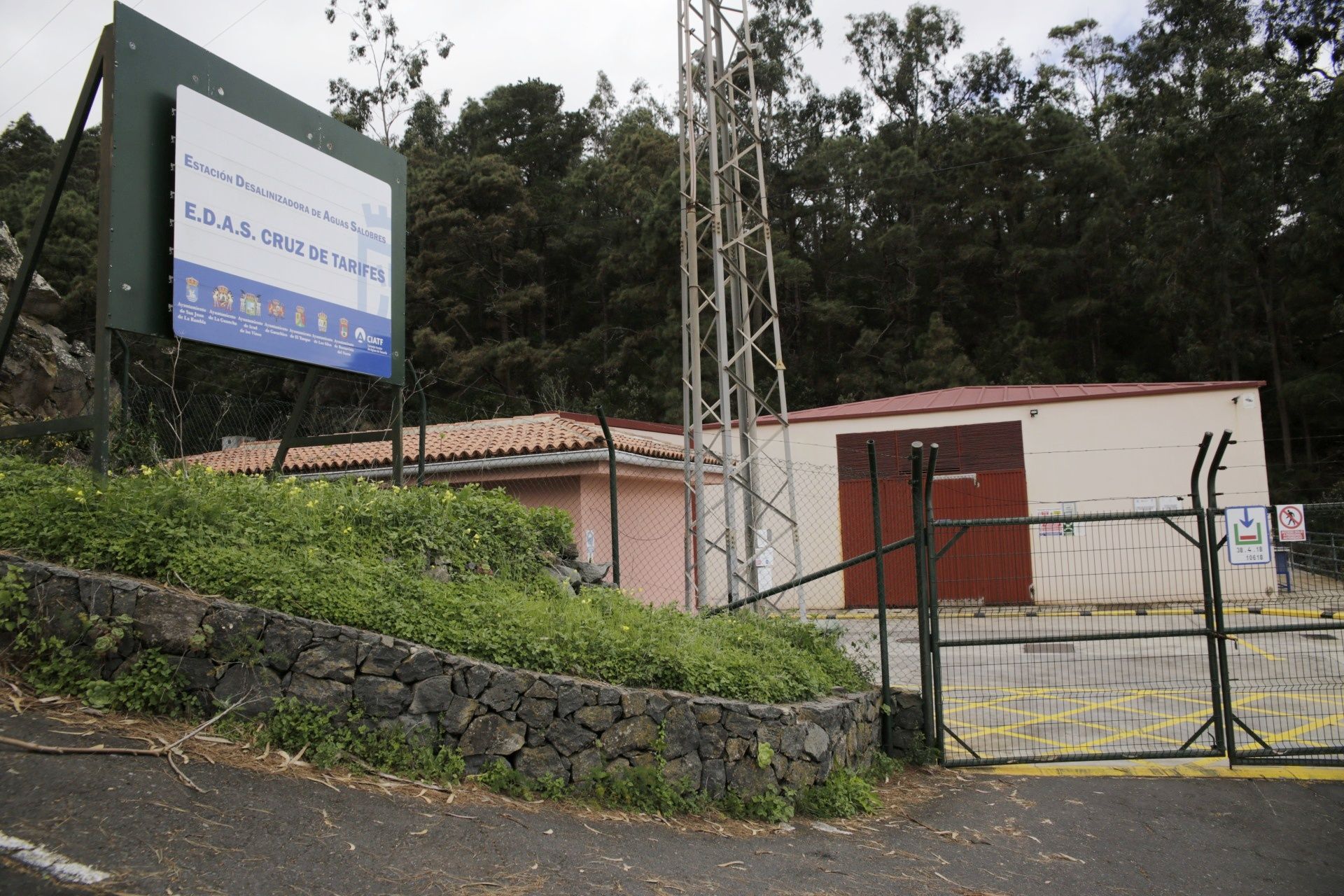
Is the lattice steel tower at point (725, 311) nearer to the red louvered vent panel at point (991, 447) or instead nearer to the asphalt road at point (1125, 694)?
the asphalt road at point (1125, 694)

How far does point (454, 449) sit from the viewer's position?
12844 millimetres

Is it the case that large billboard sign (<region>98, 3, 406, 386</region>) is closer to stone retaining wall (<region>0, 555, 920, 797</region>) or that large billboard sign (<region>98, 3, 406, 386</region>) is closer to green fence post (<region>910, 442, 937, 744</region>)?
stone retaining wall (<region>0, 555, 920, 797</region>)

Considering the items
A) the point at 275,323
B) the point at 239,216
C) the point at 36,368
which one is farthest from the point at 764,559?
the point at 36,368

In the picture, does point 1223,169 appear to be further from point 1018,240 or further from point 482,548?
point 482,548

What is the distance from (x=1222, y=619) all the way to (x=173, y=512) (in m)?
7.10

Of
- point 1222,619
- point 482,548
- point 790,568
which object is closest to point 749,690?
point 482,548

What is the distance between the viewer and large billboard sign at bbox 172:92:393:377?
6859mm

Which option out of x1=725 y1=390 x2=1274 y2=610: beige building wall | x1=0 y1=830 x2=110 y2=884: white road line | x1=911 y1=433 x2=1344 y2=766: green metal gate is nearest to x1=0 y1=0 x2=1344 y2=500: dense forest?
x1=725 y1=390 x2=1274 y2=610: beige building wall

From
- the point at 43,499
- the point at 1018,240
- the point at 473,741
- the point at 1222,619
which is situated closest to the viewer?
the point at 473,741

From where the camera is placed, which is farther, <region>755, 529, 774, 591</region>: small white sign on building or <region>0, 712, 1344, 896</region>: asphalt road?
<region>755, 529, 774, 591</region>: small white sign on building

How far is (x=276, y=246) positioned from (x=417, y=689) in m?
4.06

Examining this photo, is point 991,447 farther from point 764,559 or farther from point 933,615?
point 933,615

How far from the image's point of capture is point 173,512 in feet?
19.1

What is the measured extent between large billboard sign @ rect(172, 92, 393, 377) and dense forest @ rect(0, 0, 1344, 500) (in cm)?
2189
